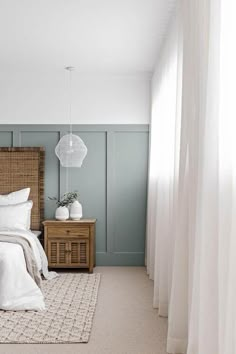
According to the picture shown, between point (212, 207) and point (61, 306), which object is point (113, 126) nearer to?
point (61, 306)

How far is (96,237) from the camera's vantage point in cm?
634

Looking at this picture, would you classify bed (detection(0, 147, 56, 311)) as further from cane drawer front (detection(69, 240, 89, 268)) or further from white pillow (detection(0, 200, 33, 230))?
cane drawer front (detection(69, 240, 89, 268))

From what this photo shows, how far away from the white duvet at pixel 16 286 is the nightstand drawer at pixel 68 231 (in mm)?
1557

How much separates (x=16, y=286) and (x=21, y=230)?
4.86 ft

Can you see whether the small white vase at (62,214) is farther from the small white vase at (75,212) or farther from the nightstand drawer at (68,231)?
the nightstand drawer at (68,231)

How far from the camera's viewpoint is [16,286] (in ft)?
13.5

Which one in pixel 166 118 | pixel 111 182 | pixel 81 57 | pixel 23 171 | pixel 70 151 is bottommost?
pixel 111 182

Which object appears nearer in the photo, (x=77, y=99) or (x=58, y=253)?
(x=58, y=253)

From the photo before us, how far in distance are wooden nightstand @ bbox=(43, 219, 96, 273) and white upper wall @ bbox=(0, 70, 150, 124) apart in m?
1.49

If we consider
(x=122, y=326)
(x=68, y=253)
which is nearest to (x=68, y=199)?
(x=68, y=253)

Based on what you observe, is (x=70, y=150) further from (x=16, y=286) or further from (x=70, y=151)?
(x=16, y=286)

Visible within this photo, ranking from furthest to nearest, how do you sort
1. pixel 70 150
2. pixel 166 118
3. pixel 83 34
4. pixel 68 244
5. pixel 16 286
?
1. pixel 70 150
2. pixel 68 244
3. pixel 83 34
4. pixel 166 118
5. pixel 16 286

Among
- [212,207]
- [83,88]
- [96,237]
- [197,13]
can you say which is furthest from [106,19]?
[96,237]

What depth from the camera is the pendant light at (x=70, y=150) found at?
5.97 meters
